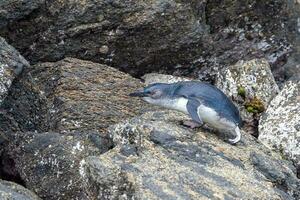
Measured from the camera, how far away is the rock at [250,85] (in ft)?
39.8

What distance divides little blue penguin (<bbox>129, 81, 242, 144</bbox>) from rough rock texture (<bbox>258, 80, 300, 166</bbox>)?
4.72 ft

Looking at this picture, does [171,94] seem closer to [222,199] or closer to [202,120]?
[202,120]

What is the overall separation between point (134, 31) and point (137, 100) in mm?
1406

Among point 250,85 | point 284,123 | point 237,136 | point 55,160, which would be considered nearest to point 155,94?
point 237,136

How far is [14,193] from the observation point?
27.9ft

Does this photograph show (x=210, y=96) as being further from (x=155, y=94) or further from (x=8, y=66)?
(x=8, y=66)

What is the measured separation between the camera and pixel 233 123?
9.61 metres

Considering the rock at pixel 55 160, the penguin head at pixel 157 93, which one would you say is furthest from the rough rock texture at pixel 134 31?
the penguin head at pixel 157 93

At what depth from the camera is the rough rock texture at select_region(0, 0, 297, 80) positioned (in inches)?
480

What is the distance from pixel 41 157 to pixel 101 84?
1.69m

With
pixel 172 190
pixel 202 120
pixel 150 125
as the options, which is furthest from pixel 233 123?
pixel 172 190

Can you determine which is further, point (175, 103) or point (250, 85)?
point (250, 85)

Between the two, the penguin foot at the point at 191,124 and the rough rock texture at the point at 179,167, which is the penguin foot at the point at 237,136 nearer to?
the rough rock texture at the point at 179,167

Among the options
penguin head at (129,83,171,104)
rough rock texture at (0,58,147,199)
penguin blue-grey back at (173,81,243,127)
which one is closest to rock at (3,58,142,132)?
rough rock texture at (0,58,147,199)
